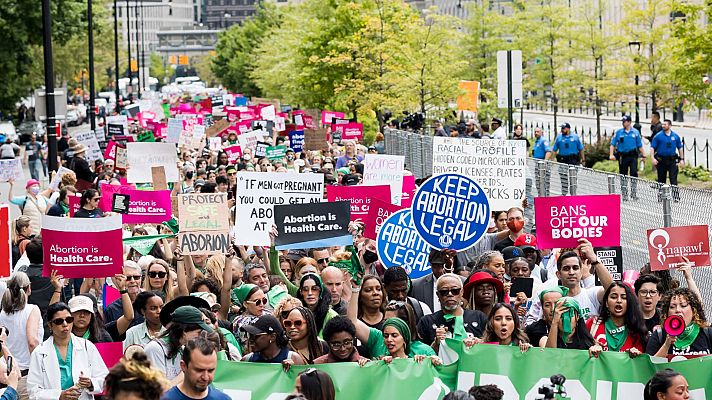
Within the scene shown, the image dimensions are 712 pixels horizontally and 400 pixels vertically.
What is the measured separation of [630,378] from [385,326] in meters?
1.52

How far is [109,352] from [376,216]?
4.52 meters

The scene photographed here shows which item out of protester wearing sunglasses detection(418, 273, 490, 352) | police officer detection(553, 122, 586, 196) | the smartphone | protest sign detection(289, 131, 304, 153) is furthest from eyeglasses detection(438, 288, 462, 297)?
protest sign detection(289, 131, 304, 153)

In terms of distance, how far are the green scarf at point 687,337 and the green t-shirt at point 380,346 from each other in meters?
1.49

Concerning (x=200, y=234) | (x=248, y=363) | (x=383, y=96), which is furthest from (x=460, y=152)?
(x=383, y=96)

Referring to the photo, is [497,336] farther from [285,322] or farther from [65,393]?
[65,393]

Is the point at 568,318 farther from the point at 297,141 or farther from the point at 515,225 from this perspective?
the point at 297,141

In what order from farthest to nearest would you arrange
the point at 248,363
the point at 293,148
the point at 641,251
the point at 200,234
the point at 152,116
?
the point at 152,116, the point at 293,148, the point at 641,251, the point at 200,234, the point at 248,363

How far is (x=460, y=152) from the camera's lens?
17.9 m

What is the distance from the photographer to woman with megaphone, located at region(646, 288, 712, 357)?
879 centimetres

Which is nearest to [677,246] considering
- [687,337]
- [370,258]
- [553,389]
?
[687,337]

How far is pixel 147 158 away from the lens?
24125 mm

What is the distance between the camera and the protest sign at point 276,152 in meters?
31.0

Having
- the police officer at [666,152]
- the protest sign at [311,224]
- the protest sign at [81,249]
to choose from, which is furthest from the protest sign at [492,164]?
the police officer at [666,152]

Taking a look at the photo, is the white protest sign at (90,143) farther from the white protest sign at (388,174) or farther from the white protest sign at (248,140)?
the white protest sign at (388,174)
